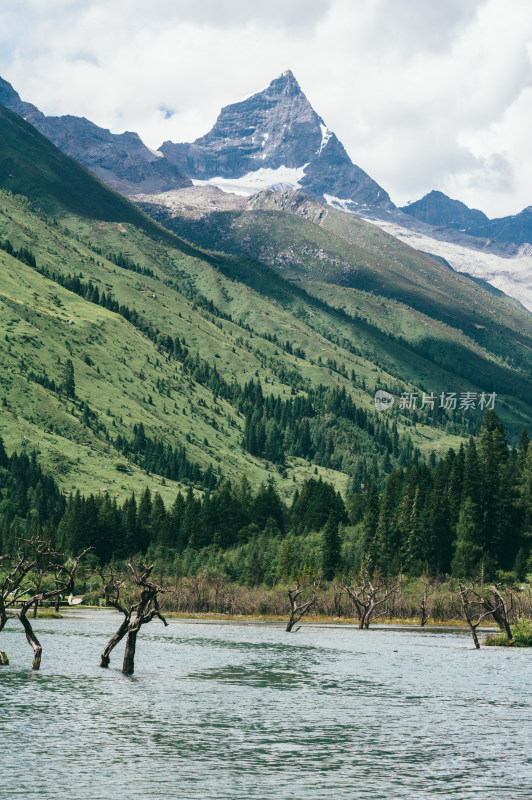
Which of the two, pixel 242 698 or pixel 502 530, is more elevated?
pixel 502 530

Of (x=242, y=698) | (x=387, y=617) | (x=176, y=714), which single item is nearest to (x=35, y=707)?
(x=176, y=714)

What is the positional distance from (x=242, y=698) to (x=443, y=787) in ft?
98.5

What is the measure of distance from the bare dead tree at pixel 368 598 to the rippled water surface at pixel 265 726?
45078mm

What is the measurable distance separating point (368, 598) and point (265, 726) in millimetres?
112896

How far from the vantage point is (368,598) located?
164 m

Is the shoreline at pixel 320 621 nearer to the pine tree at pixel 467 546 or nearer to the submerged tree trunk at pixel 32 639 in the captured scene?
the pine tree at pixel 467 546

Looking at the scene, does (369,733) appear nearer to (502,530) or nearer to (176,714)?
(176,714)

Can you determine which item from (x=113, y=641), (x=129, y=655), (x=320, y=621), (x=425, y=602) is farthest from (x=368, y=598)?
(x=113, y=641)

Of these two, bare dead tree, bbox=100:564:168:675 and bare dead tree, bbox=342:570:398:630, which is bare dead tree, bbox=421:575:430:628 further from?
bare dead tree, bbox=100:564:168:675

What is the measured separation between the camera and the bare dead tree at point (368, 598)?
148 m

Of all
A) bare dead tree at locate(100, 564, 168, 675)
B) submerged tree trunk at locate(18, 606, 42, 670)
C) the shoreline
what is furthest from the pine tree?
Result: submerged tree trunk at locate(18, 606, 42, 670)

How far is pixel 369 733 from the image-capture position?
53.0 meters

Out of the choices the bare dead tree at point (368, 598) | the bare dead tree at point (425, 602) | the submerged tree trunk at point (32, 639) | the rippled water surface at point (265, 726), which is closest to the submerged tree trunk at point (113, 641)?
the rippled water surface at point (265, 726)

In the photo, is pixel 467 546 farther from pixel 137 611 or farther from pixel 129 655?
pixel 137 611
